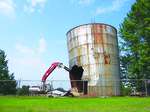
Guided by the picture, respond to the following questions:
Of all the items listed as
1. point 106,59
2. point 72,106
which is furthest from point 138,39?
point 72,106

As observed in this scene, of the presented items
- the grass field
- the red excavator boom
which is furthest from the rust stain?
the grass field

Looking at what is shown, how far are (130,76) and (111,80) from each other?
13354 mm

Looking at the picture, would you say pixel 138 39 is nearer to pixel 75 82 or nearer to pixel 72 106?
pixel 75 82

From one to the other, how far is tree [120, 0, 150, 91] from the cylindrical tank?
277 inches

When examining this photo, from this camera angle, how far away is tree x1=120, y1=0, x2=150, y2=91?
49656mm

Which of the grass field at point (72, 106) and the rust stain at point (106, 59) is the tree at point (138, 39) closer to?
the rust stain at point (106, 59)

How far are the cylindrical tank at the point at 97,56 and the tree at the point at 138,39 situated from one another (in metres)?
7.04

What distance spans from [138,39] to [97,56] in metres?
12.3

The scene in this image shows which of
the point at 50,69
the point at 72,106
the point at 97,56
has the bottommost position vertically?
the point at 72,106

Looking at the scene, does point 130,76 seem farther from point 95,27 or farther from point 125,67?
point 95,27

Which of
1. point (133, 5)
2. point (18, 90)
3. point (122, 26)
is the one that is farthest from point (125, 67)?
point (18, 90)

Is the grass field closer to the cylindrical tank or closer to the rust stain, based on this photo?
the cylindrical tank

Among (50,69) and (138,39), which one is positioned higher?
(138,39)

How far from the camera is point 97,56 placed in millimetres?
41875
